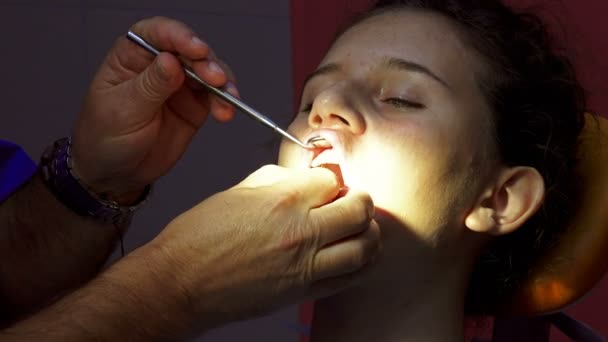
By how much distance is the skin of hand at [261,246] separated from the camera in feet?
3.22

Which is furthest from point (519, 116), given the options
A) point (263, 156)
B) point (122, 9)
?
point (122, 9)

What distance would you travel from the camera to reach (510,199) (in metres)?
1.32

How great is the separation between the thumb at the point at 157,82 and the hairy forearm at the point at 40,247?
31 cm

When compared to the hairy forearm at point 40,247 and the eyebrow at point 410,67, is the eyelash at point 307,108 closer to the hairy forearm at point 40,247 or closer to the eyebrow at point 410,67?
the eyebrow at point 410,67

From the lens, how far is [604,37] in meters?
2.11

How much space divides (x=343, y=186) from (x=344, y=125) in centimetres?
10

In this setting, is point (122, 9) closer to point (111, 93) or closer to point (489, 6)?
point (111, 93)

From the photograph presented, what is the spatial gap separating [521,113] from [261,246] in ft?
2.07

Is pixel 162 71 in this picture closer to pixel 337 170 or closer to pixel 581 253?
pixel 337 170

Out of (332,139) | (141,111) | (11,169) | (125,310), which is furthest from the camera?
(11,169)

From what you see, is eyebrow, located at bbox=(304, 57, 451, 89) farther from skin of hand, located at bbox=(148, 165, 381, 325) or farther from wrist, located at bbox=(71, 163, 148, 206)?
wrist, located at bbox=(71, 163, 148, 206)

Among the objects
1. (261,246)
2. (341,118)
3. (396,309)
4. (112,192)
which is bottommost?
(396,309)

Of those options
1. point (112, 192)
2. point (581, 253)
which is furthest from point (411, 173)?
point (112, 192)

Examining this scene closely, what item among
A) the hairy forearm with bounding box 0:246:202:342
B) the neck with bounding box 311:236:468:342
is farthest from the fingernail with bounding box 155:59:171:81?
the neck with bounding box 311:236:468:342
